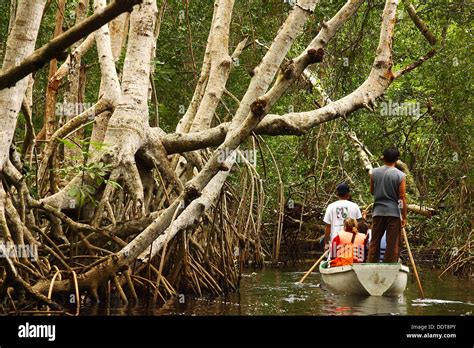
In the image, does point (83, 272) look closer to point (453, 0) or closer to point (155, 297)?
point (155, 297)

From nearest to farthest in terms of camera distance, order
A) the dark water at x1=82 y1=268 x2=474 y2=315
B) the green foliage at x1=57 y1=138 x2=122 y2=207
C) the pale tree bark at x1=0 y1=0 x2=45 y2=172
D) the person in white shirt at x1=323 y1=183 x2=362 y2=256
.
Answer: the pale tree bark at x1=0 y1=0 x2=45 y2=172
the green foliage at x1=57 y1=138 x2=122 y2=207
the dark water at x1=82 y1=268 x2=474 y2=315
the person in white shirt at x1=323 y1=183 x2=362 y2=256

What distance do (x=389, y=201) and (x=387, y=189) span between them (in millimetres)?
142

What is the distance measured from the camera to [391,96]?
53.4 feet

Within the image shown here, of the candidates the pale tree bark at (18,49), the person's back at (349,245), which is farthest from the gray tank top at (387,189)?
the pale tree bark at (18,49)

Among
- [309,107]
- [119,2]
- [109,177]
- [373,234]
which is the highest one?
[309,107]

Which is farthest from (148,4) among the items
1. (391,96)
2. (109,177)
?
(391,96)

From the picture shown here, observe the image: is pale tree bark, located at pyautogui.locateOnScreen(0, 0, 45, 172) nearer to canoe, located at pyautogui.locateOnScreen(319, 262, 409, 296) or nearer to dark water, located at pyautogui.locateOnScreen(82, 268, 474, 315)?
dark water, located at pyautogui.locateOnScreen(82, 268, 474, 315)

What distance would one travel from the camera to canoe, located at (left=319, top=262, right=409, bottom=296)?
32.6 feet

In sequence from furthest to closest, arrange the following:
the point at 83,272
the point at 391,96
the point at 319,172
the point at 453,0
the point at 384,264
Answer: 1. the point at 319,172
2. the point at 391,96
3. the point at 453,0
4. the point at 384,264
5. the point at 83,272

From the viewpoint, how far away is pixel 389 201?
9789 millimetres

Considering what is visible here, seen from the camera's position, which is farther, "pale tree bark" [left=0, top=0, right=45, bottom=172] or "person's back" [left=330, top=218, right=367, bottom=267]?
"person's back" [left=330, top=218, right=367, bottom=267]

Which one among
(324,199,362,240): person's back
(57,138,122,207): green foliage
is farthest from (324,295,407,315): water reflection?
(57,138,122,207): green foliage

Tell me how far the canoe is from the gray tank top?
0.61 meters
